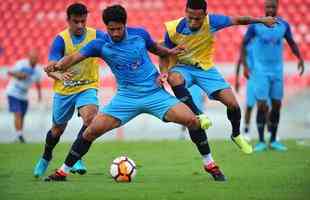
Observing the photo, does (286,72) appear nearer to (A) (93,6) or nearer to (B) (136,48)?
(A) (93,6)

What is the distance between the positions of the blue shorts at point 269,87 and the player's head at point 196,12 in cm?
489

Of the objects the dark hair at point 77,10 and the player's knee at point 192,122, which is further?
the dark hair at point 77,10

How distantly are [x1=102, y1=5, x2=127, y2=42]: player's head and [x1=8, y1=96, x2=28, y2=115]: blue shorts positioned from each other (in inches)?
378

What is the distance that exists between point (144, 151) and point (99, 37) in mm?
5339

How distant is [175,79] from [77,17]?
1.51 metres

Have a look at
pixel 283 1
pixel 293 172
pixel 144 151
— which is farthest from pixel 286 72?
pixel 293 172

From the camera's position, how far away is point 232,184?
1080 cm

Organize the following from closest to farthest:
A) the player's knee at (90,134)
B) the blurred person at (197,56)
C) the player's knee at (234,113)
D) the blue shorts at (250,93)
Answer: the player's knee at (90,134)
the blurred person at (197,56)
the player's knee at (234,113)
the blue shorts at (250,93)

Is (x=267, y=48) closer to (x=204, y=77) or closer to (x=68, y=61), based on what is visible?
(x=204, y=77)

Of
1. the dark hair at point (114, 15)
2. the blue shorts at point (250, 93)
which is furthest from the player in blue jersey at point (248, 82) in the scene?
the dark hair at point (114, 15)

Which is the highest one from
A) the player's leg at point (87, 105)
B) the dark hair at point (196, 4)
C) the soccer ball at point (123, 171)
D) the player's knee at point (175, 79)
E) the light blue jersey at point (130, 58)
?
the dark hair at point (196, 4)

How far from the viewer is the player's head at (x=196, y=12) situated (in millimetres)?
11320

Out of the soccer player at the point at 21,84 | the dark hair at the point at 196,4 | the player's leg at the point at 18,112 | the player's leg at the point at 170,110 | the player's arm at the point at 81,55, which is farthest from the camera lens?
the soccer player at the point at 21,84

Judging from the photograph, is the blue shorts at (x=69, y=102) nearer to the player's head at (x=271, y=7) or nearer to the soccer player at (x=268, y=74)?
the player's head at (x=271, y=7)
